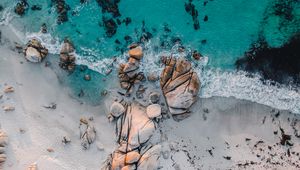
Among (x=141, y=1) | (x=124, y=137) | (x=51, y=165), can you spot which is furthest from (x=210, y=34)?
(x=51, y=165)

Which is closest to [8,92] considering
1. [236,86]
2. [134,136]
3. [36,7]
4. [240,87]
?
[36,7]

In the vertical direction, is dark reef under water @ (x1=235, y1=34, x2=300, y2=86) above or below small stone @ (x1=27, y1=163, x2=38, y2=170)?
above

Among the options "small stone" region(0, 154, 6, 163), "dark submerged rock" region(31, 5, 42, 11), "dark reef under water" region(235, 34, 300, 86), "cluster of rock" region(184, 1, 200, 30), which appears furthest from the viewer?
"dark submerged rock" region(31, 5, 42, 11)

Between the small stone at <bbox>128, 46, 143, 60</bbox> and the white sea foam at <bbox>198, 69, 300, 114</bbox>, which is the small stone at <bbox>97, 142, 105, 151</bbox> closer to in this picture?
the small stone at <bbox>128, 46, 143, 60</bbox>

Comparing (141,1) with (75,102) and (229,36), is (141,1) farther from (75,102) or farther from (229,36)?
(75,102)

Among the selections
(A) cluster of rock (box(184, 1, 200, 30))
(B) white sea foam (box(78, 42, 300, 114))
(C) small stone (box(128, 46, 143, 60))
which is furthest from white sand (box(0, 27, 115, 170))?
(A) cluster of rock (box(184, 1, 200, 30))

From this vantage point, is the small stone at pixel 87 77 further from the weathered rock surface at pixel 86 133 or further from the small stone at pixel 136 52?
the small stone at pixel 136 52

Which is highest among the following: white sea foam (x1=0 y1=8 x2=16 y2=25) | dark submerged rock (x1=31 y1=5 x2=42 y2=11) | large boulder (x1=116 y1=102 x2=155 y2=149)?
dark submerged rock (x1=31 y1=5 x2=42 y2=11)
